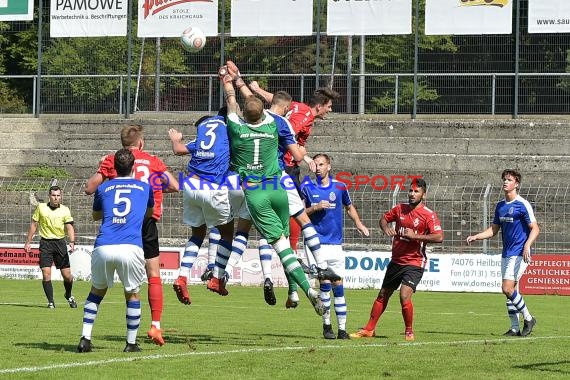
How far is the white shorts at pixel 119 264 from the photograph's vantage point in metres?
11.9

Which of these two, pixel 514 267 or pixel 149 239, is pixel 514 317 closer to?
pixel 514 267

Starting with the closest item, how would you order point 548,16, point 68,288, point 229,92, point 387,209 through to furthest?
point 229,92, point 68,288, point 387,209, point 548,16

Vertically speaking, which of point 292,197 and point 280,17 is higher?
point 280,17

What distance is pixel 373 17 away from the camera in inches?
1398

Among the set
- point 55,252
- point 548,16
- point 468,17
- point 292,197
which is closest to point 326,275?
point 292,197

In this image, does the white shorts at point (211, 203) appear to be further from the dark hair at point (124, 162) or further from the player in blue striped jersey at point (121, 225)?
the dark hair at point (124, 162)

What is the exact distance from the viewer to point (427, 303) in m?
24.3

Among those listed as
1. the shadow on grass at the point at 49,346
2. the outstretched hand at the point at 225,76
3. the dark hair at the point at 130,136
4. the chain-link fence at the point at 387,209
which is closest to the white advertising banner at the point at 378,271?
the chain-link fence at the point at 387,209

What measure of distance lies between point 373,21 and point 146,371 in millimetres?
26020

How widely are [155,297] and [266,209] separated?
1.70 metres

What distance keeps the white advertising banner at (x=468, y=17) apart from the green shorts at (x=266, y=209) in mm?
22345

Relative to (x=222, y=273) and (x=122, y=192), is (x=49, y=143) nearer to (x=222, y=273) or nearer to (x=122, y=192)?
(x=222, y=273)

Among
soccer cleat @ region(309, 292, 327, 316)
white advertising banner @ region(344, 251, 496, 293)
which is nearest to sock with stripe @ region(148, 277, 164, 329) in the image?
soccer cleat @ region(309, 292, 327, 316)

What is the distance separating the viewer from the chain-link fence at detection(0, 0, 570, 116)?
117 ft
